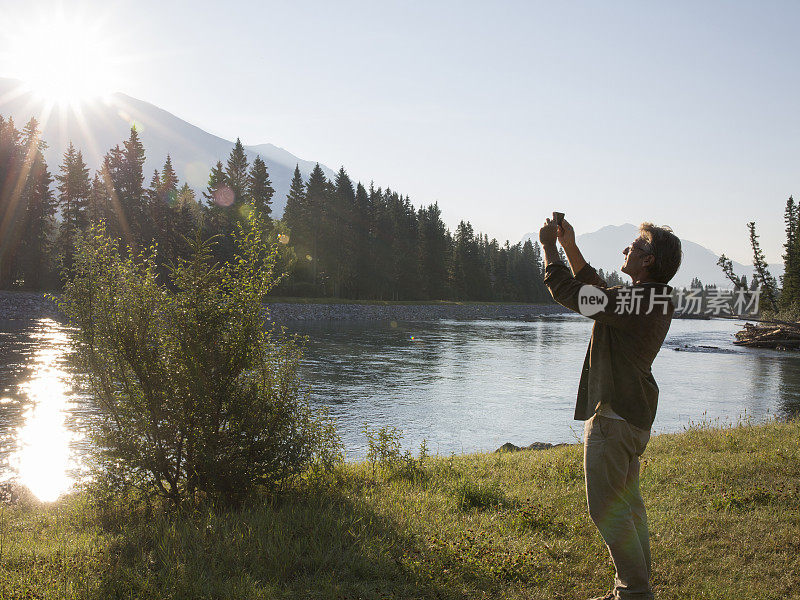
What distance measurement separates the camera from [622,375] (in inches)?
147

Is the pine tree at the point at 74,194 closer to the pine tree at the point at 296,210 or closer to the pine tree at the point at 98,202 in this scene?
the pine tree at the point at 98,202

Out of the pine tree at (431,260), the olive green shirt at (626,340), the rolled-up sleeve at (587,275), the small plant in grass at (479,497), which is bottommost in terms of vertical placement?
the small plant in grass at (479,497)

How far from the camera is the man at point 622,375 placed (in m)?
3.66

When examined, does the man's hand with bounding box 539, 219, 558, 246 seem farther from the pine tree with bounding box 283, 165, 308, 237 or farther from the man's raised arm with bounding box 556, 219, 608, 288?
the pine tree with bounding box 283, 165, 308, 237

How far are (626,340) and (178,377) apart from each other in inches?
195

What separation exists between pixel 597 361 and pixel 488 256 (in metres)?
122

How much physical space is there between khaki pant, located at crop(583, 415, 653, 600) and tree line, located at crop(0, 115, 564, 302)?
39.6 meters

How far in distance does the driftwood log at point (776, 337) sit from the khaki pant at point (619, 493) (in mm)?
48792

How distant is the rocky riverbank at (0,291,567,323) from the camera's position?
4862 cm

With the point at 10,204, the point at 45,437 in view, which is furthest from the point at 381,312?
the point at 45,437

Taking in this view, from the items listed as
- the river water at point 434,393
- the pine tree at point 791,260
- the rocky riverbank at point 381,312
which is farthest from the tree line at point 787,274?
the rocky riverbank at point 381,312

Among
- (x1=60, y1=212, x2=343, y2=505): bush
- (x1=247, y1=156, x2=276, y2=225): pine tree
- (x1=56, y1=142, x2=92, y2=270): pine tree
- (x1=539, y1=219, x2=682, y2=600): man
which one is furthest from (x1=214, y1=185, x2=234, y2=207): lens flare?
(x1=539, y1=219, x2=682, y2=600): man

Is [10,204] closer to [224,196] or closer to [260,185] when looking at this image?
[224,196]

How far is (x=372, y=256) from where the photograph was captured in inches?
3332
